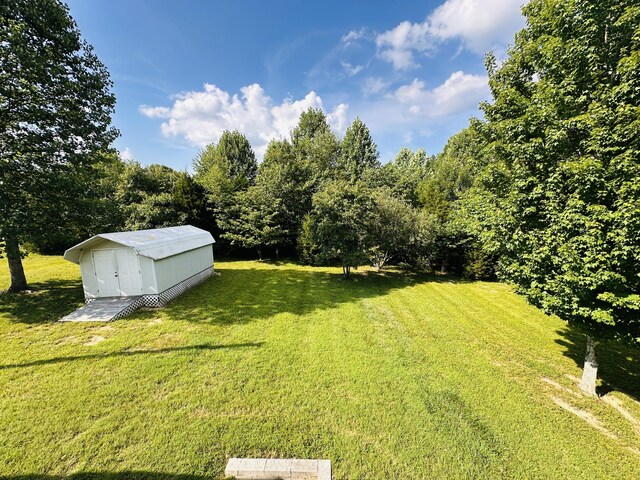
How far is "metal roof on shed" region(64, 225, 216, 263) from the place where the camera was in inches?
397

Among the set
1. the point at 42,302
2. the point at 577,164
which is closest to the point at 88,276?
the point at 42,302

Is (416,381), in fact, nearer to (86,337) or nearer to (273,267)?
(86,337)

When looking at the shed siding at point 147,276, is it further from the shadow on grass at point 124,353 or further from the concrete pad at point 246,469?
the concrete pad at point 246,469

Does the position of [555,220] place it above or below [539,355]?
above

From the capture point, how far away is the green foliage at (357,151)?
2900cm

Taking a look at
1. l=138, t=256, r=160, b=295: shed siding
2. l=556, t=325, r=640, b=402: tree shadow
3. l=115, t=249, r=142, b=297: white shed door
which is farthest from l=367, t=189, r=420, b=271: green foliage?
l=115, t=249, r=142, b=297: white shed door

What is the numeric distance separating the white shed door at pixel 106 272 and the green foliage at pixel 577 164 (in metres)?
13.8

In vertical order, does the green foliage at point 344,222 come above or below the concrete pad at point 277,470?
above

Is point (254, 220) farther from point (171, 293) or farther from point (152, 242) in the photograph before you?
point (171, 293)

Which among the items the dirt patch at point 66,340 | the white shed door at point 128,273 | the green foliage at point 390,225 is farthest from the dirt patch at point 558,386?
the white shed door at point 128,273

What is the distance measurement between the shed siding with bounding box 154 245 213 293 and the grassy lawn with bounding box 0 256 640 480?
1551 mm

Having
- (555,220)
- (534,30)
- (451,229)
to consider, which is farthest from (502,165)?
(451,229)

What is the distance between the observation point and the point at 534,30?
6.19m

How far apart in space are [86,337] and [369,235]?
13612 mm
